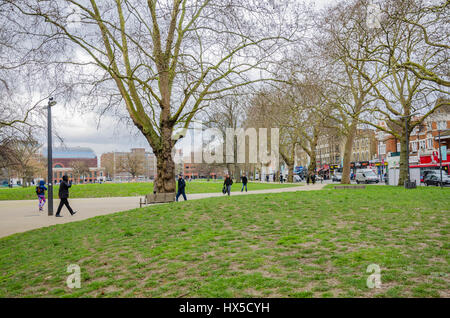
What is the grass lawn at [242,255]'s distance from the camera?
4828 millimetres

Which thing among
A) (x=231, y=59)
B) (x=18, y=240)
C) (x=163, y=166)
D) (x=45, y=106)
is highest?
(x=231, y=59)

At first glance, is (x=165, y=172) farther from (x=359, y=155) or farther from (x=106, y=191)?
(x=359, y=155)

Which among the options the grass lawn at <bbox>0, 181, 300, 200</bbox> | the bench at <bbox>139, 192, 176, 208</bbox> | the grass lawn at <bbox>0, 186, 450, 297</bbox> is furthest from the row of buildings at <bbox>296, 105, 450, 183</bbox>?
the grass lawn at <bbox>0, 186, 450, 297</bbox>

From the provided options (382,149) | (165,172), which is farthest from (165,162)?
(382,149)

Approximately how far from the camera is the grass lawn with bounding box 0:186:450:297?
483cm

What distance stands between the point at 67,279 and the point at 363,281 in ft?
14.9

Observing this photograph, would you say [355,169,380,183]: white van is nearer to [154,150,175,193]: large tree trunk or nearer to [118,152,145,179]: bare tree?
[154,150,175,193]: large tree trunk

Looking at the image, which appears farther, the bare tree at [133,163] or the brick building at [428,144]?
the bare tree at [133,163]

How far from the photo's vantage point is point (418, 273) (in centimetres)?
503

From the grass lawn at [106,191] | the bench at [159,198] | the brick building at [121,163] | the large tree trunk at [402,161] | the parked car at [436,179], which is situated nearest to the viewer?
the bench at [159,198]

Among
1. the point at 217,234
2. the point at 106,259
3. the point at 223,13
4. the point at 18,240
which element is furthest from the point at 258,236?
the point at 223,13

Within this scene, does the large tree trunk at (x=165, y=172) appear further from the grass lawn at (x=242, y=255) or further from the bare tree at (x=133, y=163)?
the bare tree at (x=133, y=163)

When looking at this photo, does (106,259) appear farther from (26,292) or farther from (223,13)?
(223,13)

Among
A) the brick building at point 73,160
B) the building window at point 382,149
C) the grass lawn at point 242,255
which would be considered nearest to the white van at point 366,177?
the building window at point 382,149
